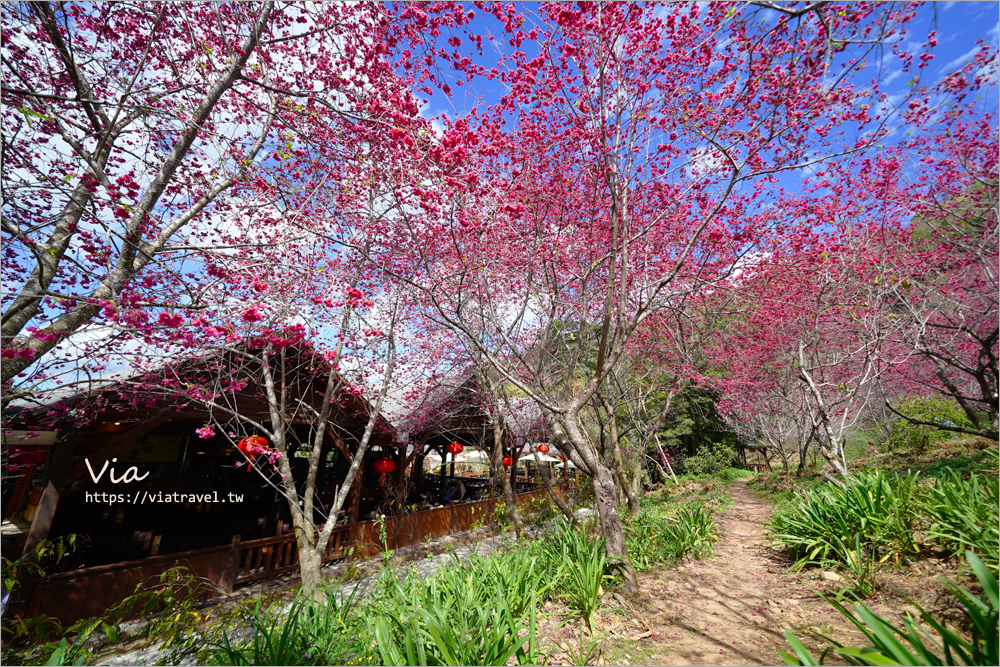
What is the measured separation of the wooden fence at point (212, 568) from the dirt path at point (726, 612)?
4.44 metres

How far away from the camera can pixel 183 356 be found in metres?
5.95

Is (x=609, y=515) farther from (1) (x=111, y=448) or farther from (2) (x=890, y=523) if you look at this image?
(1) (x=111, y=448)

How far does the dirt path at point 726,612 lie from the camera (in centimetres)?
371

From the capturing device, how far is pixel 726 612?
14.9 feet

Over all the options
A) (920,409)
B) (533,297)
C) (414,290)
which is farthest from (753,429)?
(414,290)

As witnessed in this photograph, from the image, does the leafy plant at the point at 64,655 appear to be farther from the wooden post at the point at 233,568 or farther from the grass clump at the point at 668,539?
the grass clump at the point at 668,539

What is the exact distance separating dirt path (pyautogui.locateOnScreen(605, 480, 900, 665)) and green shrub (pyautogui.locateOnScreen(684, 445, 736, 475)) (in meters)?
15.9

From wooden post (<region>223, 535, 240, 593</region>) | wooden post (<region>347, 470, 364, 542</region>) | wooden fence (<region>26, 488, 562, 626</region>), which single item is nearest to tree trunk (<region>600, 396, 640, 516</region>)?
wooden fence (<region>26, 488, 562, 626</region>)

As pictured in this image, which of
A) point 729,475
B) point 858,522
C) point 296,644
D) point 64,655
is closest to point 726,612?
point 858,522

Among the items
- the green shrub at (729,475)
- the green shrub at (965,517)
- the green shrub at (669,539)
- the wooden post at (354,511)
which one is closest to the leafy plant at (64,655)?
the wooden post at (354,511)

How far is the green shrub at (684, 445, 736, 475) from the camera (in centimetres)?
2094

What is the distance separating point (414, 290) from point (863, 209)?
939 centimetres

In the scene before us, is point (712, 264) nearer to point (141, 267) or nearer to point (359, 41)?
point (359, 41)

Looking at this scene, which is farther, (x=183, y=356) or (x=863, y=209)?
(x=863, y=209)
